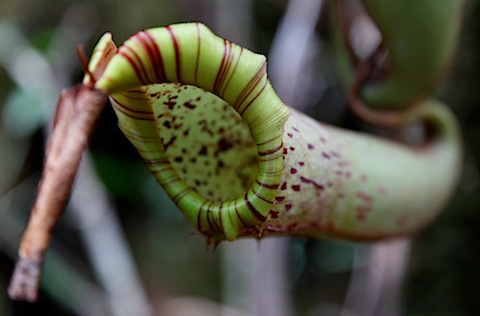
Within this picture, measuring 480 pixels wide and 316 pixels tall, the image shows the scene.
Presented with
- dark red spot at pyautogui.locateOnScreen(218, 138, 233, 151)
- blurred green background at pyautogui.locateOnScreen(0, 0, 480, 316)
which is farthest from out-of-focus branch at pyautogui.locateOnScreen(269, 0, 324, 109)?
dark red spot at pyautogui.locateOnScreen(218, 138, 233, 151)

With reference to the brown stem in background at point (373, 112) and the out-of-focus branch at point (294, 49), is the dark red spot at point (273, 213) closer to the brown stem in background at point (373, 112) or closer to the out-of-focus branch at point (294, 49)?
the brown stem in background at point (373, 112)

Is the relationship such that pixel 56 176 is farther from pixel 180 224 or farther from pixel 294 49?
pixel 180 224

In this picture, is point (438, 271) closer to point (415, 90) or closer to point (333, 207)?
point (415, 90)

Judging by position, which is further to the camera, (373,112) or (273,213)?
(373,112)

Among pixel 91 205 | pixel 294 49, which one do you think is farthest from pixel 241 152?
pixel 91 205

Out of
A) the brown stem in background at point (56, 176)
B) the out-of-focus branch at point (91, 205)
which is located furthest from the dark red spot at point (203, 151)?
the out-of-focus branch at point (91, 205)

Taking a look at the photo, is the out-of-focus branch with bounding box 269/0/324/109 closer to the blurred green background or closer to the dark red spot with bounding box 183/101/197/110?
the blurred green background
